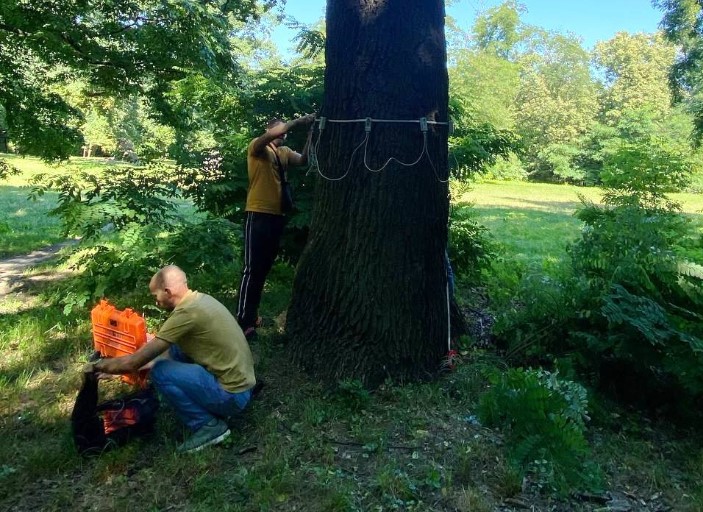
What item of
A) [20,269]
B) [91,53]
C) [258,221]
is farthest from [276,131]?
[20,269]

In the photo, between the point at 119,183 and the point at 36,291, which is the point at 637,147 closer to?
the point at 119,183

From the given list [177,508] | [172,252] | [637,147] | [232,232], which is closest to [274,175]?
[232,232]

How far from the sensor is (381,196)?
171 inches

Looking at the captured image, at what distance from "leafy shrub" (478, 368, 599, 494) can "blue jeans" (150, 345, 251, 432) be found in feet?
5.74

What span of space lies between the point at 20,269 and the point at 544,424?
840cm

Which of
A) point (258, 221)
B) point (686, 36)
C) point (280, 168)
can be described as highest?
point (686, 36)

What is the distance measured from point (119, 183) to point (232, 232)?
1.33 m

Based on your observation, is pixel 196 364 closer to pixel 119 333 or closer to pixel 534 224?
pixel 119 333

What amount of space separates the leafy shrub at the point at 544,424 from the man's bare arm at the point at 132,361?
2.18 meters

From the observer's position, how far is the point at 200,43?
719 centimetres

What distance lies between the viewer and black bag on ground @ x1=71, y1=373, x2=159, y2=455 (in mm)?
3523

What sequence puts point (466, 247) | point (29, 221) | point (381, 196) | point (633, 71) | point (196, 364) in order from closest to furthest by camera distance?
1. point (196, 364)
2. point (381, 196)
3. point (466, 247)
4. point (29, 221)
5. point (633, 71)

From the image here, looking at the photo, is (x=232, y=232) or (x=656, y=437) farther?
(x=232, y=232)

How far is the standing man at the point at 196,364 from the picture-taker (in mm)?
3607
